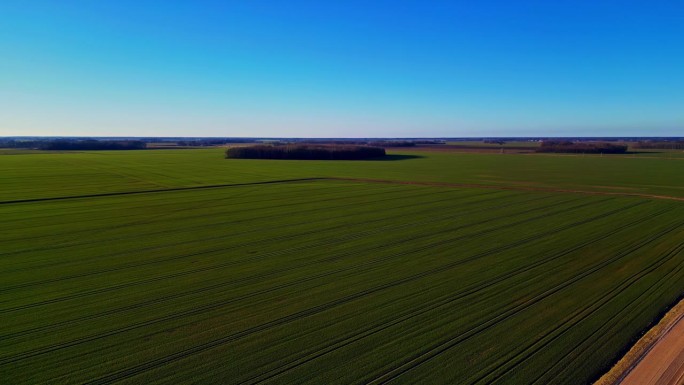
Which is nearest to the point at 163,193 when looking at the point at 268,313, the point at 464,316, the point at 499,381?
the point at 268,313

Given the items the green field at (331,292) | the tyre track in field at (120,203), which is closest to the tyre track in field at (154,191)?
the tyre track in field at (120,203)

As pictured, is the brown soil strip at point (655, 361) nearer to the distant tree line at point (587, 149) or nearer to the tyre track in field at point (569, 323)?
the tyre track in field at point (569, 323)

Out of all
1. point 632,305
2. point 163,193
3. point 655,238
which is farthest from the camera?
point 163,193

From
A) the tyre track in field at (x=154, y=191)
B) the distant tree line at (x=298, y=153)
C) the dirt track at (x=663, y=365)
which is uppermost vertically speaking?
the distant tree line at (x=298, y=153)

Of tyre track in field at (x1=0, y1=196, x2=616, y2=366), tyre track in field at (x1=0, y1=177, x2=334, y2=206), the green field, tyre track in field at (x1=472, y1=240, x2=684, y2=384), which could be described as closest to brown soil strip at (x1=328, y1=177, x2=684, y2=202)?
tyre track in field at (x1=0, y1=177, x2=334, y2=206)

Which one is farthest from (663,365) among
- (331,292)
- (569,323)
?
(331,292)

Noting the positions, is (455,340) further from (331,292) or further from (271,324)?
(271,324)

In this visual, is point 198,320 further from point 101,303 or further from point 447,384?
point 447,384
